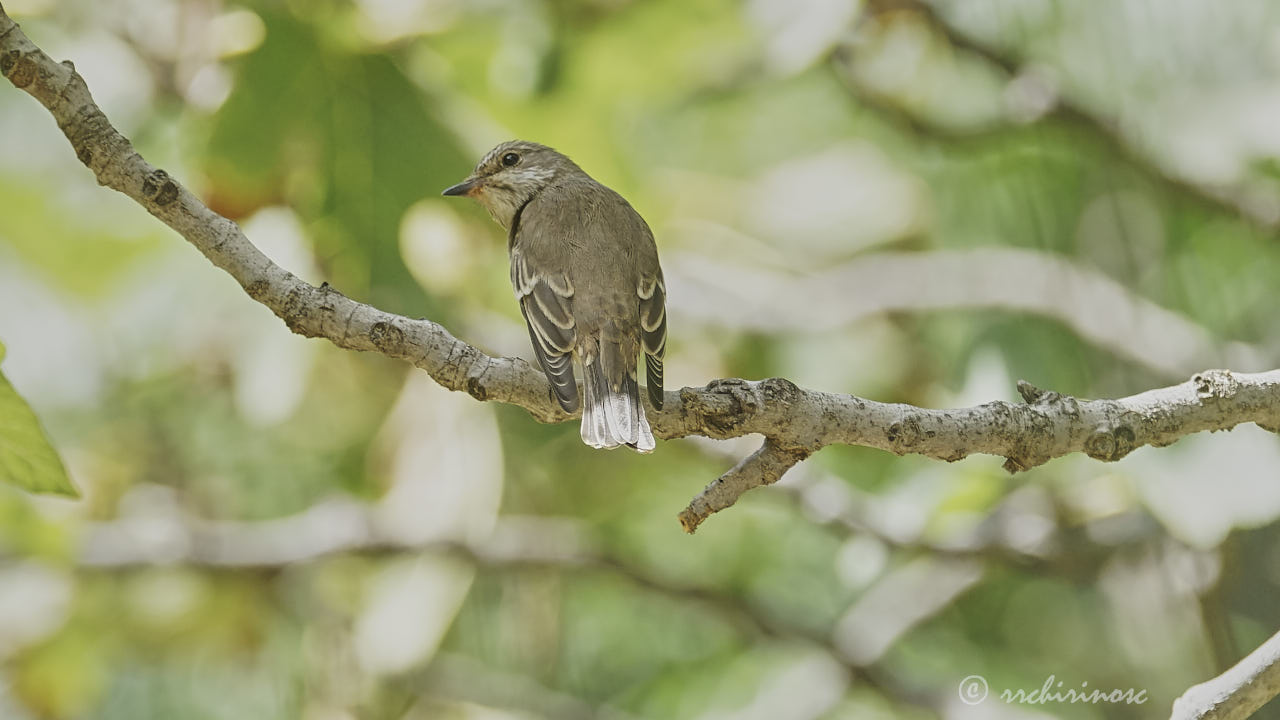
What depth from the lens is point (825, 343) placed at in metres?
5.01

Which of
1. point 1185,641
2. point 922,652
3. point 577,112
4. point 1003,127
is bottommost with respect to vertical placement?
point 1185,641

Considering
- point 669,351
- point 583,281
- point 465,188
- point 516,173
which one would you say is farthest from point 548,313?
point 669,351

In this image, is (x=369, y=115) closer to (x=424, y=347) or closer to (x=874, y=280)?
(x=424, y=347)

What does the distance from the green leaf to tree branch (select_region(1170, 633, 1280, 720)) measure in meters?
1.85

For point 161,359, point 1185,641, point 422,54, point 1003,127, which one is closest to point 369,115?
point 422,54

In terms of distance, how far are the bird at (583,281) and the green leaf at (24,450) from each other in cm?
→ 128

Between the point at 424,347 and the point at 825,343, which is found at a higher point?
the point at 825,343

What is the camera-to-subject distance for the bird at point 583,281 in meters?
2.88

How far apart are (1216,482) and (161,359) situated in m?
4.14

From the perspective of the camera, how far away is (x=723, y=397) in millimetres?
2363

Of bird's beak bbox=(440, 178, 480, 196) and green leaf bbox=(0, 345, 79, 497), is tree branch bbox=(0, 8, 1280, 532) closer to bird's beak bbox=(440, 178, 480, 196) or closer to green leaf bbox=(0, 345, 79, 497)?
green leaf bbox=(0, 345, 79, 497)

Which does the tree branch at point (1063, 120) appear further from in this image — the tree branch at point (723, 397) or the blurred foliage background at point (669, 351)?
the tree branch at point (723, 397)

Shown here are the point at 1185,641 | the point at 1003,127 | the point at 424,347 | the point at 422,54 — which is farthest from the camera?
the point at 1003,127

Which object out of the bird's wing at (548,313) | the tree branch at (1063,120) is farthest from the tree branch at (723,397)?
the tree branch at (1063,120)
